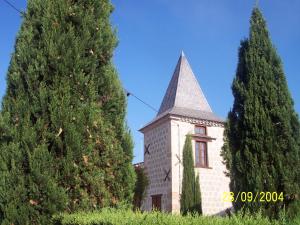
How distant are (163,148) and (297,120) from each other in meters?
14.2

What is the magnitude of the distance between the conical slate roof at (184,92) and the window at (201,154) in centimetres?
261

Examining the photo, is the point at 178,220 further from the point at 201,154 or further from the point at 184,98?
the point at 184,98

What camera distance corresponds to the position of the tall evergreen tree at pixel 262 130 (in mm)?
8133

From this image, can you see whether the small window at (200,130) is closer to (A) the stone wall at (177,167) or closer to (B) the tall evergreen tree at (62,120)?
(A) the stone wall at (177,167)

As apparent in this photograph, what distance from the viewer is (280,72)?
9.25 m

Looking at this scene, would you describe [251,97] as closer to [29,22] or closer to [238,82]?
[238,82]

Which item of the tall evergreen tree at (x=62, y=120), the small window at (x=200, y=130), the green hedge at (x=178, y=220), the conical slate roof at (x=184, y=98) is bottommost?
the green hedge at (x=178, y=220)

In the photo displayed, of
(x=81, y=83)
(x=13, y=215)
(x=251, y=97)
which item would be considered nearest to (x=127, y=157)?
(x=81, y=83)

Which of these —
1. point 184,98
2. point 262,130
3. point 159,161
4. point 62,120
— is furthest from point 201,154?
point 62,120

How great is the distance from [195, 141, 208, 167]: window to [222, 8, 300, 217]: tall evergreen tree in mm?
12820

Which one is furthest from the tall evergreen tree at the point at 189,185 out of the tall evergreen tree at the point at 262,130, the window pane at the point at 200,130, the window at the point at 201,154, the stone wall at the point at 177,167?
the tall evergreen tree at the point at 262,130

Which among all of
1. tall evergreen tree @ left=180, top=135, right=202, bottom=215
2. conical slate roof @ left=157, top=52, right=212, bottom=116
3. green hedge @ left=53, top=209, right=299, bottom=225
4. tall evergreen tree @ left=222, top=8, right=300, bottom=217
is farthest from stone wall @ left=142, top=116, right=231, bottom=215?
green hedge @ left=53, top=209, right=299, bottom=225

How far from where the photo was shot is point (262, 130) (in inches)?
335

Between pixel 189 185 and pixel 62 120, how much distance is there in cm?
1616
